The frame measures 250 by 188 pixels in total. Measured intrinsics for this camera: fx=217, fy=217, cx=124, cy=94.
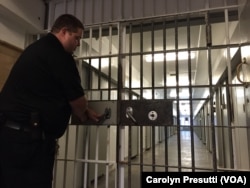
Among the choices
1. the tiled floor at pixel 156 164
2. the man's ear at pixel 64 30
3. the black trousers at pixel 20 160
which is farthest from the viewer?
the tiled floor at pixel 156 164

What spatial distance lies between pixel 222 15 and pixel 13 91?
1.67 metres

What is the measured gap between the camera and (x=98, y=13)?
2.05 metres

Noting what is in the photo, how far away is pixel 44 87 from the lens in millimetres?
1263

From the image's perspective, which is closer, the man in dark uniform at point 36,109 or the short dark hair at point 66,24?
the man in dark uniform at point 36,109

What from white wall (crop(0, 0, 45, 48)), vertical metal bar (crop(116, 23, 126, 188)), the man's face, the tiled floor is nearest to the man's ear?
the man's face

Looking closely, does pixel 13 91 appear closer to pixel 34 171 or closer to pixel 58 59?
pixel 58 59

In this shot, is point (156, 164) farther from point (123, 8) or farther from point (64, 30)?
point (123, 8)

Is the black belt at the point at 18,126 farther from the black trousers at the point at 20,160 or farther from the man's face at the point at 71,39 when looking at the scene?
the man's face at the point at 71,39
